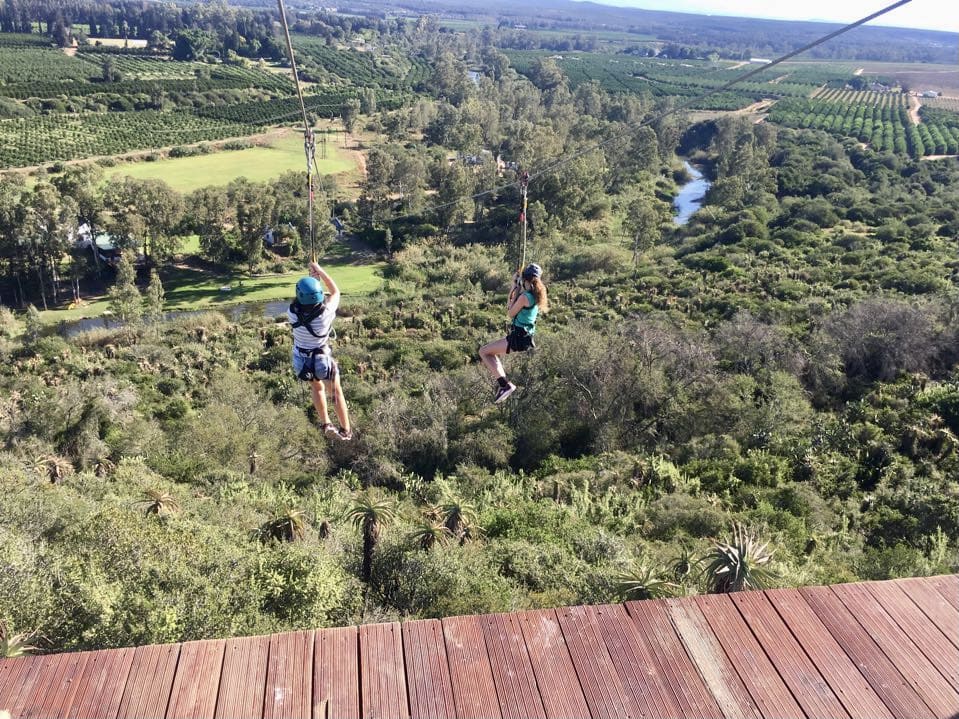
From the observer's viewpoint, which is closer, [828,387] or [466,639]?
[466,639]

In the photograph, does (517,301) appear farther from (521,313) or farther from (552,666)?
(552,666)

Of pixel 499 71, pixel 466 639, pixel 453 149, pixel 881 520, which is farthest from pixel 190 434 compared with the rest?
pixel 499 71

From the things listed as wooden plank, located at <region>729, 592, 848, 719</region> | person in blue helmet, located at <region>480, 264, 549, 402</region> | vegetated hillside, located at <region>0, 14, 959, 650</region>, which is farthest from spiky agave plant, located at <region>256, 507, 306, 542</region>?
wooden plank, located at <region>729, 592, 848, 719</region>

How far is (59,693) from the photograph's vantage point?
21.6 feet

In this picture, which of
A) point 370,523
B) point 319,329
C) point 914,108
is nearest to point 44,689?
point 319,329

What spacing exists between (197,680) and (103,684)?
957 millimetres

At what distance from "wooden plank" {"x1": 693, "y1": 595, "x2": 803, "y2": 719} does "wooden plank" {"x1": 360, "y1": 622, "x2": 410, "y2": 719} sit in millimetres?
3665

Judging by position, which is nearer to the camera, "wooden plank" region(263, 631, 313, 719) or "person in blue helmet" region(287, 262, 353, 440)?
"wooden plank" region(263, 631, 313, 719)

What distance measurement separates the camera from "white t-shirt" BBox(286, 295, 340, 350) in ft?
25.0

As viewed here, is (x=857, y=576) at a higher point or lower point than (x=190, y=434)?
higher

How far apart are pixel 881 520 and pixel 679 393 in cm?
811

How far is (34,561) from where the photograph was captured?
1153 cm

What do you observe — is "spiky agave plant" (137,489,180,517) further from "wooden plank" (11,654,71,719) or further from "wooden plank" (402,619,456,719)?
"wooden plank" (402,619,456,719)

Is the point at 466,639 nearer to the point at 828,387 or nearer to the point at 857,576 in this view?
the point at 857,576
